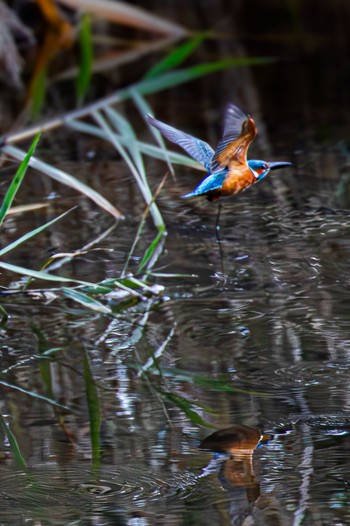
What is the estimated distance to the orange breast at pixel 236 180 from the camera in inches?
79.4

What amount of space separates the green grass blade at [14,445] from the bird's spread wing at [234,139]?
0.65m

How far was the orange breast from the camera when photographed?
2.02 m

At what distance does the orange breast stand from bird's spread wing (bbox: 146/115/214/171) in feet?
0.24

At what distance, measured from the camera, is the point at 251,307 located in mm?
2119

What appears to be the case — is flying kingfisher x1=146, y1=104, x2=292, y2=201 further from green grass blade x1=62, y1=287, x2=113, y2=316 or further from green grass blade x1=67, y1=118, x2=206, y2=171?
green grass blade x1=67, y1=118, x2=206, y2=171

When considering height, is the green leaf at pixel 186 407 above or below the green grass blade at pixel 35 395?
below

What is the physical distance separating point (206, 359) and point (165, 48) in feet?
10.4

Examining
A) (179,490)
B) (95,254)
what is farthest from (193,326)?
(179,490)

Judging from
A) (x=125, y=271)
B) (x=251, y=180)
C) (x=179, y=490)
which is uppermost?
(x=251, y=180)

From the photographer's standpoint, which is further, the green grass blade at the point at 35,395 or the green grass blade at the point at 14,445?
the green grass blade at the point at 35,395

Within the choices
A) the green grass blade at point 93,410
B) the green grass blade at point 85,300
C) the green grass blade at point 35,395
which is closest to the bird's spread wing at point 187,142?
the green grass blade at point 85,300

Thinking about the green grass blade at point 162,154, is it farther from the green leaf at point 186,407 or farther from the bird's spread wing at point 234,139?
the green leaf at point 186,407

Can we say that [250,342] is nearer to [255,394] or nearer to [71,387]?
[255,394]

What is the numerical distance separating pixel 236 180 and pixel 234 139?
9cm
